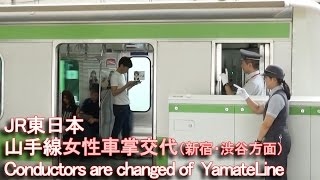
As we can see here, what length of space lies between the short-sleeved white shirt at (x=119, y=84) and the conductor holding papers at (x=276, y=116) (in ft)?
8.97

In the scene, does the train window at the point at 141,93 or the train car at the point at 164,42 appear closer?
the train car at the point at 164,42

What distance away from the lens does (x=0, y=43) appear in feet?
17.7

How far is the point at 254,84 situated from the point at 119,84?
2.50 m

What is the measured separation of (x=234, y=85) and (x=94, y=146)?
64.5 inches

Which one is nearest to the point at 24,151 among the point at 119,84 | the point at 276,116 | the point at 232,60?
the point at 119,84

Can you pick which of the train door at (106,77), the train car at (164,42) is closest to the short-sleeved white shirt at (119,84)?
the train door at (106,77)

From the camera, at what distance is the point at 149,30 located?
5.02 m

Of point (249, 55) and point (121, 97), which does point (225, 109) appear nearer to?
point (249, 55)

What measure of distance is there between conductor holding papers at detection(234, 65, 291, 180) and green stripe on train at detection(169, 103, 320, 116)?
14 centimetres

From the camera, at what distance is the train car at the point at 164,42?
467 centimetres

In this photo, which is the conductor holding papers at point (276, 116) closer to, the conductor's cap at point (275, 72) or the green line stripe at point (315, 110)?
the conductor's cap at point (275, 72)

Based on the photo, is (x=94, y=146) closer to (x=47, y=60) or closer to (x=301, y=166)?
(x=47, y=60)

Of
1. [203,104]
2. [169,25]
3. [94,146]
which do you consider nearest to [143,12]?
[169,25]

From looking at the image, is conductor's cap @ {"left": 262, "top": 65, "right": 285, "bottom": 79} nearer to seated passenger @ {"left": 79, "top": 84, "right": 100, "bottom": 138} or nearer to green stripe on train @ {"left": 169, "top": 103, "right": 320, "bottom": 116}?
green stripe on train @ {"left": 169, "top": 103, "right": 320, "bottom": 116}
